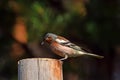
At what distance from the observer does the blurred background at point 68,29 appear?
874 centimetres

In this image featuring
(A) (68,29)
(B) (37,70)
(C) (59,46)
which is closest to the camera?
(B) (37,70)

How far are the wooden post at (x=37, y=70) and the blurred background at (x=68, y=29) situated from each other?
12.4 feet

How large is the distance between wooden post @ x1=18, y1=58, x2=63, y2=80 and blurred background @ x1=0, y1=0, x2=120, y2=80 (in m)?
3.77

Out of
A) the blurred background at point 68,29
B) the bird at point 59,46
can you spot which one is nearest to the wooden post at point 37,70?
the bird at point 59,46

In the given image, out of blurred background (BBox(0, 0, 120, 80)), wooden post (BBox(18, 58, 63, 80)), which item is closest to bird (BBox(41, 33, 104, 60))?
blurred background (BBox(0, 0, 120, 80))

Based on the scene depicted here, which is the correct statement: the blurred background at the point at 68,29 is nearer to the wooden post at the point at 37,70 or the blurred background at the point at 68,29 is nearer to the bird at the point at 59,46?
the bird at the point at 59,46

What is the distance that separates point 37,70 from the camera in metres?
4.08

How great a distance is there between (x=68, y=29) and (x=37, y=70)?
498 centimetres

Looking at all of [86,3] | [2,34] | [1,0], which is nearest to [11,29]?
[2,34]

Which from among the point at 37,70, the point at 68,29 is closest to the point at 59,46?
the point at 68,29

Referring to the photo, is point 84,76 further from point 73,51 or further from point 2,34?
point 73,51

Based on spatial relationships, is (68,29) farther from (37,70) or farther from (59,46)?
(37,70)

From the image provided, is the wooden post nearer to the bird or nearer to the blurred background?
the bird

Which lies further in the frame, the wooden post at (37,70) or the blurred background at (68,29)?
the blurred background at (68,29)
